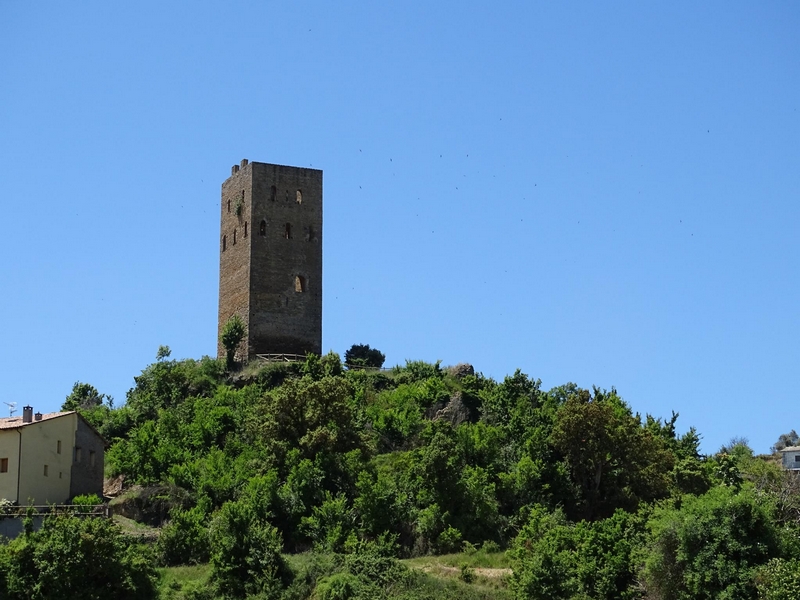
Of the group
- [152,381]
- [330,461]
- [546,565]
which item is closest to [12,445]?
[330,461]

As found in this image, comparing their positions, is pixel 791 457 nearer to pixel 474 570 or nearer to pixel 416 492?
pixel 416 492

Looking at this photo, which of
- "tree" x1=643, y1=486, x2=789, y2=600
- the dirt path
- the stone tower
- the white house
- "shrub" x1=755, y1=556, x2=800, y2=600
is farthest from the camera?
the white house

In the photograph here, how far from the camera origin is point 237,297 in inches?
2586

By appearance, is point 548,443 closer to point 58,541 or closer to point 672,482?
point 672,482

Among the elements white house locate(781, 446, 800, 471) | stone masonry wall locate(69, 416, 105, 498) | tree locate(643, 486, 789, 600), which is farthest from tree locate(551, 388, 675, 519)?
white house locate(781, 446, 800, 471)

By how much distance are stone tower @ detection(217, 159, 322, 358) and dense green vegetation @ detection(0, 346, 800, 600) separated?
301 centimetres

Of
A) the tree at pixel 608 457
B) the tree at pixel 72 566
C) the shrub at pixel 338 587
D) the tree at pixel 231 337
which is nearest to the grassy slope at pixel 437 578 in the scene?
the shrub at pixel 338 587

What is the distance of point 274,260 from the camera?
6538 centimetres

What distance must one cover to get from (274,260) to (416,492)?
20369mm

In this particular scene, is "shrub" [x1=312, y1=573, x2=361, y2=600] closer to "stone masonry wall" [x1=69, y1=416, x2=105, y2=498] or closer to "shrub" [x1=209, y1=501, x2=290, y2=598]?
"shrub" [x1=209, y1=501, x2=290, y2=598]

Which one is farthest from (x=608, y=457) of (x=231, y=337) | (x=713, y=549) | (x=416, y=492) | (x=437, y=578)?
(x=231, y=337)

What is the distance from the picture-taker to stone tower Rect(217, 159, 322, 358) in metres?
64.8

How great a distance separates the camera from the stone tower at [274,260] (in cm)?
6475

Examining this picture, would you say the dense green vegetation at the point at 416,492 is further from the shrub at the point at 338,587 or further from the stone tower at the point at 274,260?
the stone tower at the point at 274,260
